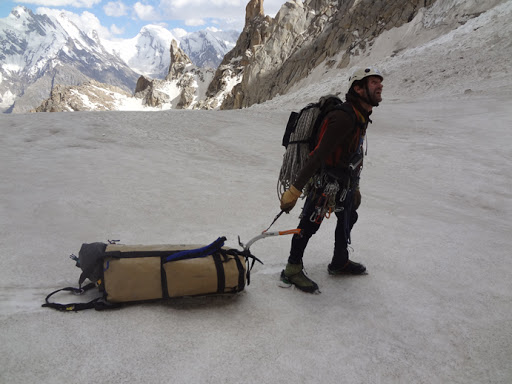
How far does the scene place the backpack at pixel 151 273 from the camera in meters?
2.25

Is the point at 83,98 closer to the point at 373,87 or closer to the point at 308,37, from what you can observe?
the point at 308,37

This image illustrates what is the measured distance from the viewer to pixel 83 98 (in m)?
129

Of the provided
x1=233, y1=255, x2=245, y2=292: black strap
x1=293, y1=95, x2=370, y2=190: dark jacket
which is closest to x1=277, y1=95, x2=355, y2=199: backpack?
x1=293, y1=95, x2=370, y2=190: dark jacket

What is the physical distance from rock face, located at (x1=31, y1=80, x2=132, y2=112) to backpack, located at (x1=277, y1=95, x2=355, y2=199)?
410 feet

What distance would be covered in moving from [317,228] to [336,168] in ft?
1.87

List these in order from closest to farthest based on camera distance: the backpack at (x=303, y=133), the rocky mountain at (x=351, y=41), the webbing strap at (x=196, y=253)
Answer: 1. the webbing strap at (x=196, y=253)
2. the backpack at (x=303, y=133)
3. the rocky mountain at (x=351, y=41)

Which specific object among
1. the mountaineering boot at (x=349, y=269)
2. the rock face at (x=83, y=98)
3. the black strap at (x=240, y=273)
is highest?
the rock face at (x=83, y=98)

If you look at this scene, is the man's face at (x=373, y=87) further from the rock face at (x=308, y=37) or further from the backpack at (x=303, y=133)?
the rock face at (x=308, y=37)

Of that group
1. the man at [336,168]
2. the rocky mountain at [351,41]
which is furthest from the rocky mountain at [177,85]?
the man at [336,168]

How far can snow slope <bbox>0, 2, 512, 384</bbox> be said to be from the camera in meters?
1.94

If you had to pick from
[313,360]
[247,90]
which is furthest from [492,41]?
[247,90]

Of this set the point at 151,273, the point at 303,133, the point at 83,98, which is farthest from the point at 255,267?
the point at 83,98

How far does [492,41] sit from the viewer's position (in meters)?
21.8

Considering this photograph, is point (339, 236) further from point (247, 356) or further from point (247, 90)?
point (247, 90)
